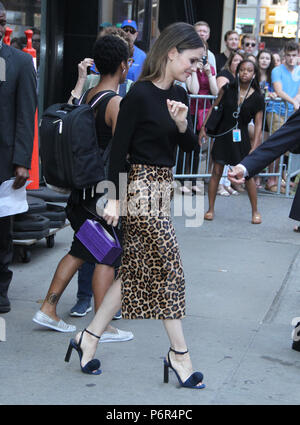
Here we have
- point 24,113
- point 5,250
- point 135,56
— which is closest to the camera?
point 24,113

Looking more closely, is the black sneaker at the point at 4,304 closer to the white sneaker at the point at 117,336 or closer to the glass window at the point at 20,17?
the white sneaker at the point at 117,336

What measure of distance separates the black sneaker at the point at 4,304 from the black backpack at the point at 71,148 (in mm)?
1168

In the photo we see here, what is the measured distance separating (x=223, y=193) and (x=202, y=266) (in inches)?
143

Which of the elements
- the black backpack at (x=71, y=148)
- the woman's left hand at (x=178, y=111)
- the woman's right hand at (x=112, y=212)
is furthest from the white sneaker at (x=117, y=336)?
the woman's left hand at (x=178, y=111)

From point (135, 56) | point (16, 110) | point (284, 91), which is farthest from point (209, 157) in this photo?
point (16, 110)

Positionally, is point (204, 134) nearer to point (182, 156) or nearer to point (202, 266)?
point (182, 156)

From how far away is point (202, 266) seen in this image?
21.8 ft

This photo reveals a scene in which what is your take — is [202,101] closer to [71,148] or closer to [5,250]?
[5,250]

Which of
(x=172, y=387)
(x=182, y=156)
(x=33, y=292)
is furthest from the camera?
(x=182, y=156)

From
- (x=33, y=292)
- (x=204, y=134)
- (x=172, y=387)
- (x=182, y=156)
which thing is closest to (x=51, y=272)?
(x=33, y=292)

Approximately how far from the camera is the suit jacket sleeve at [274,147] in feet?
13.6

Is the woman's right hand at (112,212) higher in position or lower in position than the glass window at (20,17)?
lower

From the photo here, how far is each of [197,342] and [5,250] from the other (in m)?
1.49

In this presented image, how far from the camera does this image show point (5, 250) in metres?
5.29
